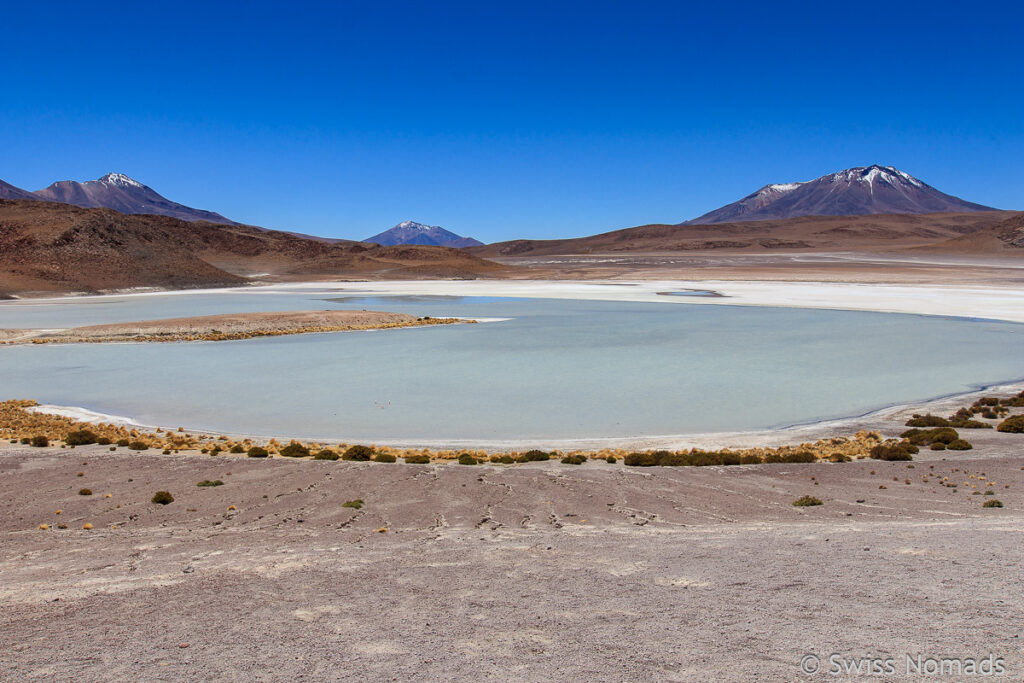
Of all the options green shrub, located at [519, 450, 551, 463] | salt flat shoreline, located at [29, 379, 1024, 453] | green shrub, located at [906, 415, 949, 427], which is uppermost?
green shrub, located at [519, 450, 551, 463]

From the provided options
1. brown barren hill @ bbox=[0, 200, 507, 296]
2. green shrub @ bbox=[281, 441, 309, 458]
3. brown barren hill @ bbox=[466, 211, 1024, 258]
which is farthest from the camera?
brown barren hill @ bbox=[466, 211, 1024, 258]

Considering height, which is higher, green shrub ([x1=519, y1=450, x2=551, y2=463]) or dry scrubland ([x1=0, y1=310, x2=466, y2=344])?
dry scrubland ([x1=0, y1=310, x2=466, y2=344])

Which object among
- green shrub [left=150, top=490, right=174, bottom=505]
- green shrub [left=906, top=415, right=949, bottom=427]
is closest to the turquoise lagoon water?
green shrub [left=906, top=415, right=949, bottom=427]

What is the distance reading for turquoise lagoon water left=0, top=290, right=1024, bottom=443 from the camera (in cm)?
1338

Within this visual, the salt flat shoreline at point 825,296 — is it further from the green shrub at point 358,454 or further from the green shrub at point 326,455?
the green shrub at point 326,455

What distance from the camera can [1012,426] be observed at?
37.4 ft

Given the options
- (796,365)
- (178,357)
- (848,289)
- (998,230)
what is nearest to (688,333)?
(796,365)

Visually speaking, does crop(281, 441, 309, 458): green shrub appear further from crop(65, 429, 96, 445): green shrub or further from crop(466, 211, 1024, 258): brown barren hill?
crop(466, 211, 1024, 258): brown barren hill

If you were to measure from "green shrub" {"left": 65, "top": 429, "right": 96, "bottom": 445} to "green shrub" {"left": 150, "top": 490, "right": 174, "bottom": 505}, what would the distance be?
12.3 feet

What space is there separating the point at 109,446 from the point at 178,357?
13.1 meters

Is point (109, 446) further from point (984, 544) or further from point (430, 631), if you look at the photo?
point (984, 544)

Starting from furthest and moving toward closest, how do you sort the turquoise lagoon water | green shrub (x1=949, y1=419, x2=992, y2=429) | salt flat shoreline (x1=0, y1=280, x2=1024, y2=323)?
1. salt flat shoreline (x1=0, y1=280, x2=1024, y2=323)
2. the turquoise lagoon water
3. green shrub (x1=949, y1=419, x2=992, y2=429)

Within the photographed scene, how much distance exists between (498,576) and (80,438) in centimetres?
806

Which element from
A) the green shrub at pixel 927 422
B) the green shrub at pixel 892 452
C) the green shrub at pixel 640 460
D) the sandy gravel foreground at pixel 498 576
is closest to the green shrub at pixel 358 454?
the sandy gravel foreground at pixel 498 576
